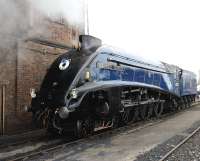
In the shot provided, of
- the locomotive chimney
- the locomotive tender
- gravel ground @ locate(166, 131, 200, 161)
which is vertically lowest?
gravel ground @ locate(166, 131, 200, 161)

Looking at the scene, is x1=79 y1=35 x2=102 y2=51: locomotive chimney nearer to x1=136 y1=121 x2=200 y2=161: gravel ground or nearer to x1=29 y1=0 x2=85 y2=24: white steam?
x1=29 y1=0 x2=85 y2=24: white steam

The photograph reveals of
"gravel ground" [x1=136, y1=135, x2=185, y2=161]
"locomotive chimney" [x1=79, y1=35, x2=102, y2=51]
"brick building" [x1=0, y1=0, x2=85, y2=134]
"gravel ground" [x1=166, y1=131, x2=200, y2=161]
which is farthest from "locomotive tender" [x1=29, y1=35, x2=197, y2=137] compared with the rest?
"gravel ground" [x1=166, y1=131, x2=200, y2=161]

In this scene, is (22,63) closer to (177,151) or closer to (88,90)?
(88,90)

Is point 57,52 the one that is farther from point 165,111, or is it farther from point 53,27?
point 165,111

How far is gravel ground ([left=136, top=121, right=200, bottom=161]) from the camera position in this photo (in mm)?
7793

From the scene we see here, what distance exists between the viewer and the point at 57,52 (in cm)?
1498

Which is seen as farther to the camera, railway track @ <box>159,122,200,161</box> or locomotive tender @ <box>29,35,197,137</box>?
locomotive tender @ <box>29,35,197,137</box>

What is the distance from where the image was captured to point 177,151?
28.0 feet

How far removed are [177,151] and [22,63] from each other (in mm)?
6795

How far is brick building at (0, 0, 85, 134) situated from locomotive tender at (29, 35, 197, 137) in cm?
179

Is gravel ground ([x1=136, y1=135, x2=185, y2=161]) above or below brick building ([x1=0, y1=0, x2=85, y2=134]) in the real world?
below

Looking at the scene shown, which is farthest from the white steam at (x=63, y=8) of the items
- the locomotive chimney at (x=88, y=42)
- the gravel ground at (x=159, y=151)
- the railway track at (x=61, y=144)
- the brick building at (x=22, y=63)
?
the gravel ground at (x=159, y=151)

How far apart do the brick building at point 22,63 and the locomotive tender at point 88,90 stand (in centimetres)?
179

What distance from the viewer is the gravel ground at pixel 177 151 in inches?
307
